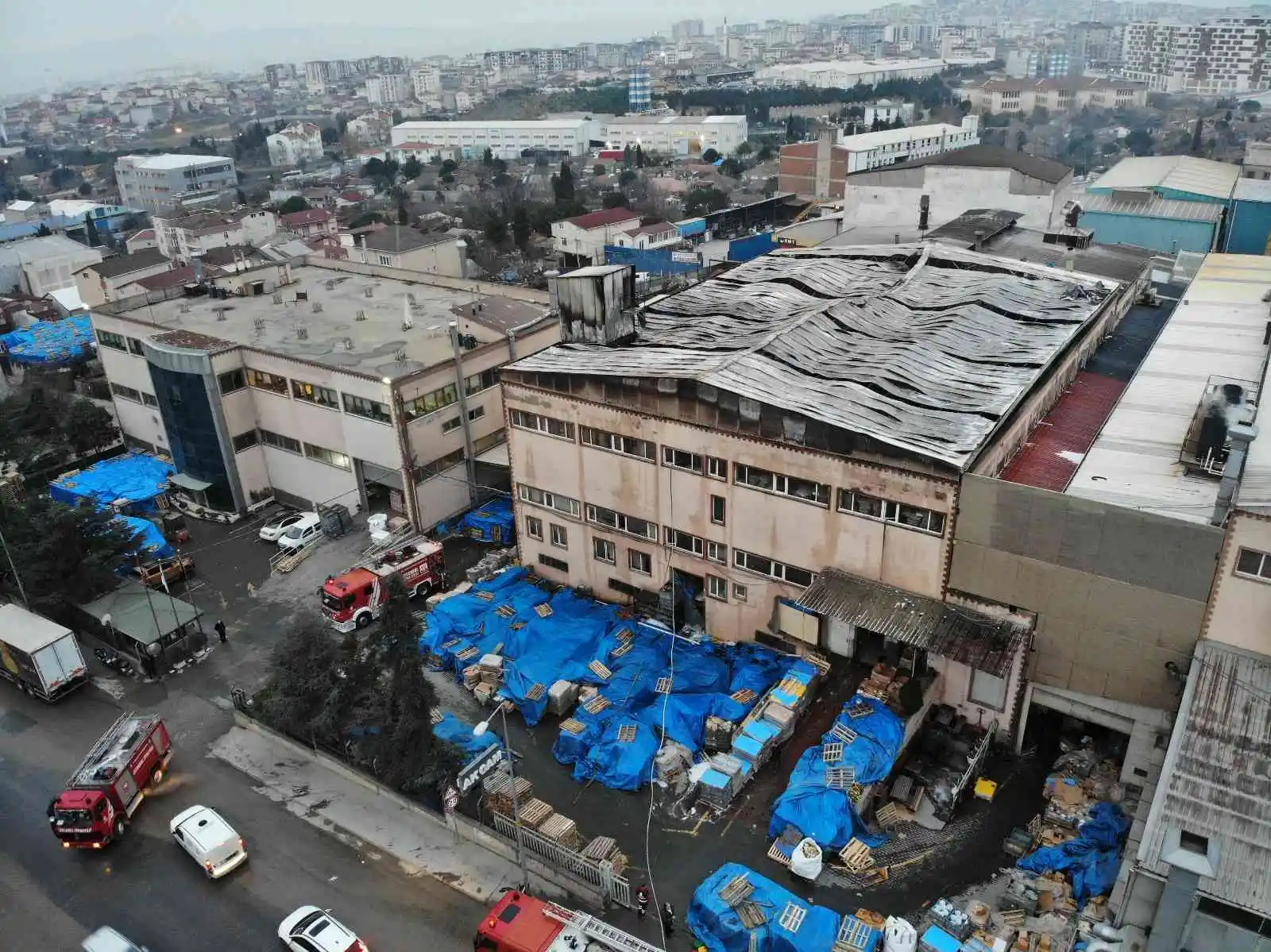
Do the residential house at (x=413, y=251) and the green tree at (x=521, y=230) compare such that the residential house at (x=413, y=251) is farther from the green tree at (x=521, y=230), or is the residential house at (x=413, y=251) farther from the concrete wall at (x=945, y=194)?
the concrete wall at (x=945, y=194)

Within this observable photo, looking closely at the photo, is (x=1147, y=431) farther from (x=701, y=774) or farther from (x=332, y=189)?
(x=332, y=189)

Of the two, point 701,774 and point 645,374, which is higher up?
point 645,374

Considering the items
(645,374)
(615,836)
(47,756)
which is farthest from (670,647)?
(47,756)

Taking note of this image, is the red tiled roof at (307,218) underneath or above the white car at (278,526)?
above

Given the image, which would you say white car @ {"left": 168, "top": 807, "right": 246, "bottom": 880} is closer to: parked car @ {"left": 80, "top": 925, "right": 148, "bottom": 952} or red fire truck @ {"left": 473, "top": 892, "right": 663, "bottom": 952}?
parked car @ {"left": 80, "top": 925, "right": 148, "bottom": 952}

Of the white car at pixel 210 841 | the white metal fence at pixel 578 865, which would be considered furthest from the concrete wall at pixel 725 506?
the white car at pixel 210 841

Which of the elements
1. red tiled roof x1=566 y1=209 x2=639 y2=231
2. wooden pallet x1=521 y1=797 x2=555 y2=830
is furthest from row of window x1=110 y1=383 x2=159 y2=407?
red tiled roof x1=566 y1=209 x2=639 y2=231
